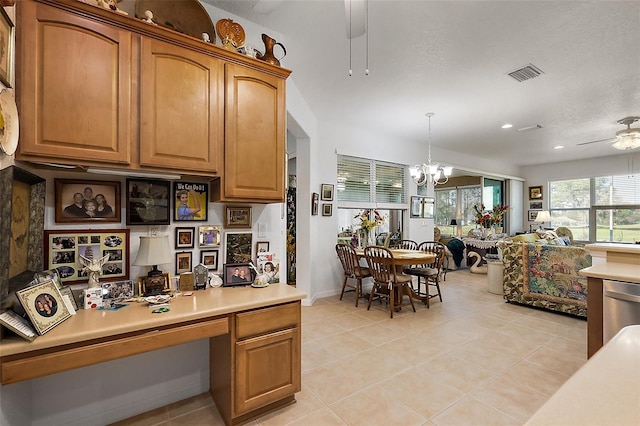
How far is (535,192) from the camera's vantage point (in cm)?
891

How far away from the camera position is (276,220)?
2.70m

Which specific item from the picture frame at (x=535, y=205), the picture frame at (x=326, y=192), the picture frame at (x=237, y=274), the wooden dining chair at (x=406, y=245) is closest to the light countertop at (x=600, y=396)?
the picture frame at (x=237, y=274)

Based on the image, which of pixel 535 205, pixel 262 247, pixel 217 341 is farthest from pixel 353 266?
pixel 535 205

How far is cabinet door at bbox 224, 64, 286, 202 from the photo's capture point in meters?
2.01

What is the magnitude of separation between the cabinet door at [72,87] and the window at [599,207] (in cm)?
1057

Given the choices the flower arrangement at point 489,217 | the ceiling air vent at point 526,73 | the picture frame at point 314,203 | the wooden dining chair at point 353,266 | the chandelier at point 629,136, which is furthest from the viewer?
the flower arrangement at point 489,217

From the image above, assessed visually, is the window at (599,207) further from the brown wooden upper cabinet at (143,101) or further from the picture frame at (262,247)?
the brown wooden upper cabinet at (143,101)

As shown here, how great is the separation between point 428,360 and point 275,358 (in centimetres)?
157

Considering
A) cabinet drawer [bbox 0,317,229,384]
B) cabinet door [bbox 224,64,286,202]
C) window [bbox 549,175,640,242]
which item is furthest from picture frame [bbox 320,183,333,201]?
window [bbox 549,175,640,242]

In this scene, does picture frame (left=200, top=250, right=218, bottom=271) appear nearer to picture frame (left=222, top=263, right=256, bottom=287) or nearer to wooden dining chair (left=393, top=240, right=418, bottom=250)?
picture frame (left=222, top=263, right=256, bottom=287)

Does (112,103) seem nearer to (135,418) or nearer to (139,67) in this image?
(139,67)

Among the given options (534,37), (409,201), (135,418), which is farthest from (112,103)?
(409,201)

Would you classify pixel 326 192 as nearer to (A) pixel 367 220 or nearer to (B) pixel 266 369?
(A) pixel 367 220

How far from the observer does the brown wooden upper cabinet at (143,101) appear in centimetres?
147
